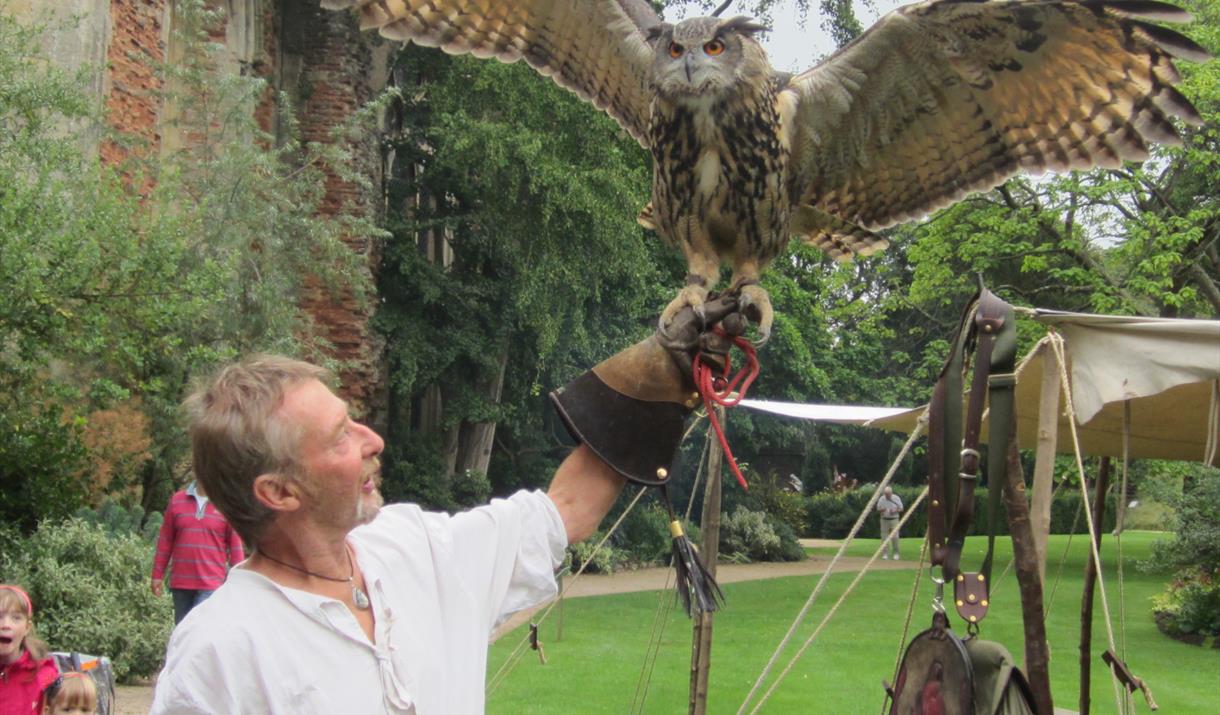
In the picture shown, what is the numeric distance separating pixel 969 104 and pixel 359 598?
2.38 m

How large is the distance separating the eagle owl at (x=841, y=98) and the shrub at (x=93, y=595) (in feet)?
15.7

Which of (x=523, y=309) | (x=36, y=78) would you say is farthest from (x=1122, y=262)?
(x=36, y=78)

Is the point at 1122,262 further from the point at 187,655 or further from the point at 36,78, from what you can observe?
the point at 187,655

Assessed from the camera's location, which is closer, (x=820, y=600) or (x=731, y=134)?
(x=731, y=134)

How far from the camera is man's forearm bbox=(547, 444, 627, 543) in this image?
1.86m

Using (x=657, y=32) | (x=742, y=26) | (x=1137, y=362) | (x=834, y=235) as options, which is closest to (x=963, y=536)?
(x=742, y=26)

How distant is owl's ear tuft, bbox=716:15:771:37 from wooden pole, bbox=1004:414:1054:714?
1211 millimetres

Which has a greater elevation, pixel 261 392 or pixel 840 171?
pixel 840 171

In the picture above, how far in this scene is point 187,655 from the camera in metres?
1.39

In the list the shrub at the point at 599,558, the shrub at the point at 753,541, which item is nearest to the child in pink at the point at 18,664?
the shrub at the point at 599,558

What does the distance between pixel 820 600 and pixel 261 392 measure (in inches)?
485

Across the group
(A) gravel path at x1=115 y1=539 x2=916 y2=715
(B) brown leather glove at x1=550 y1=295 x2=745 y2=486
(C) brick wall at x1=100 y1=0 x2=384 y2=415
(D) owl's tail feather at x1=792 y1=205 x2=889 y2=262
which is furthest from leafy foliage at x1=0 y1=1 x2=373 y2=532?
(B) brown leather glove at x1=550 y1=295 x2=745 y2=486

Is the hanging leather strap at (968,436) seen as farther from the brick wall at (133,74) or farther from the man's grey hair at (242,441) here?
the brick wall at (133,74)

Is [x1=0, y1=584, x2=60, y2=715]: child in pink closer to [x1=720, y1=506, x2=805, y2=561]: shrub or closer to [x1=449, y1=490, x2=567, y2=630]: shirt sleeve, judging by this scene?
[x1=449, y1=490, x2=567, y2=630]: shirt sleeve
